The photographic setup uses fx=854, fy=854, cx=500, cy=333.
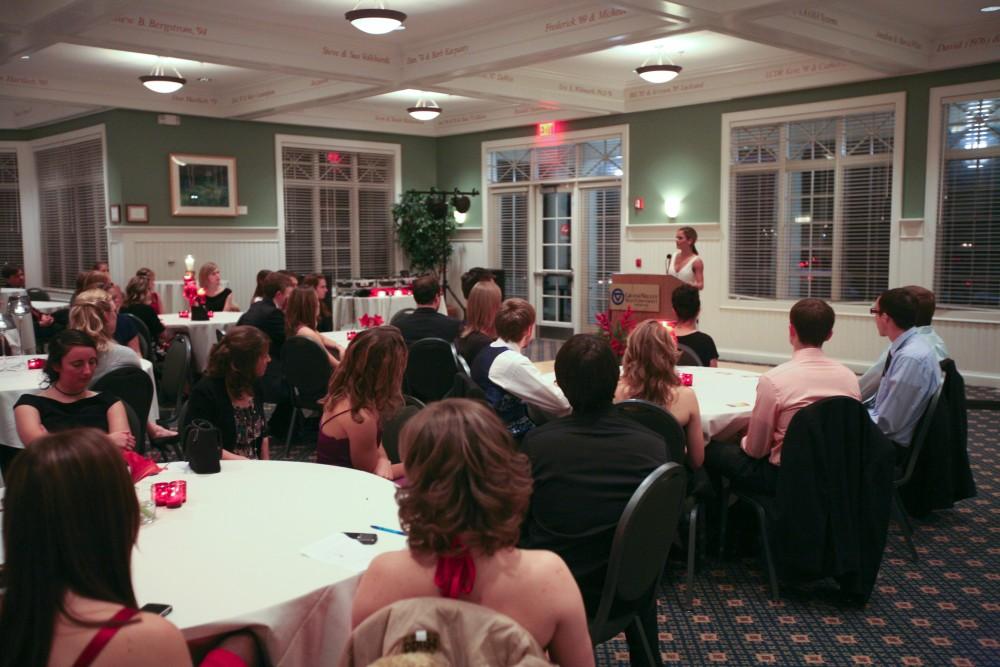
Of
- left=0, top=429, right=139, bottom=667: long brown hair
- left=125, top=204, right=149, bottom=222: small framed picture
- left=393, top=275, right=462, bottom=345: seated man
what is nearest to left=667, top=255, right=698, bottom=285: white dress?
left=393, top=275, right=462, bottom=345: seated man

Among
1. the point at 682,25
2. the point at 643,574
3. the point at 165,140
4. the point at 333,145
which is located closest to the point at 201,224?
the point at 165,140

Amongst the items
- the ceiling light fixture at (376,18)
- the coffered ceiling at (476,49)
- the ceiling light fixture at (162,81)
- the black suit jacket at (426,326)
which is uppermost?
the coffered ceiling at (476,49)

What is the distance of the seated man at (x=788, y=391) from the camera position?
357 centimetres

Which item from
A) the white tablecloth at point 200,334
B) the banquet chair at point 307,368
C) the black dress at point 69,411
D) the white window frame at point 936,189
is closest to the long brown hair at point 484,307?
the banquet chair at point 307,368

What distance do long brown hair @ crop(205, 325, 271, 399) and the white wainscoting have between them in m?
8.69

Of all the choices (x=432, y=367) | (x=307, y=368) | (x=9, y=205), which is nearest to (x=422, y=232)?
(x=9, y=205)

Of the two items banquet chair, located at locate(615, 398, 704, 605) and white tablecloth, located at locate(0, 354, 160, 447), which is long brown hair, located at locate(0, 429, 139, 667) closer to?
banquet chair, located at locate(615, 398, 704, 605)

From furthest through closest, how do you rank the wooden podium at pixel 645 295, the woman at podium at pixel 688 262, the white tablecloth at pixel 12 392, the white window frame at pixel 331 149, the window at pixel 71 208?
the white window frame at pixel 331 149
the window at pixel 71 208
the woman at podium at pixel 688 262
the wooden podium at pixel 645 295
the white tablecloth at pixel 12 392

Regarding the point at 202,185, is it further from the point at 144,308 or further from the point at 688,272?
the point at 688,272

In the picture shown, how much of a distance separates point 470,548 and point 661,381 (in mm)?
2157

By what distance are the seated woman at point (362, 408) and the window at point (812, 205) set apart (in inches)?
300

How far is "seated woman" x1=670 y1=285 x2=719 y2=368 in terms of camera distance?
16.3 feet

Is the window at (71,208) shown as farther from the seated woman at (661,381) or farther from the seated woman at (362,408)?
the seated woman at (661,381)

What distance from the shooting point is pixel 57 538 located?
54.4 inches
